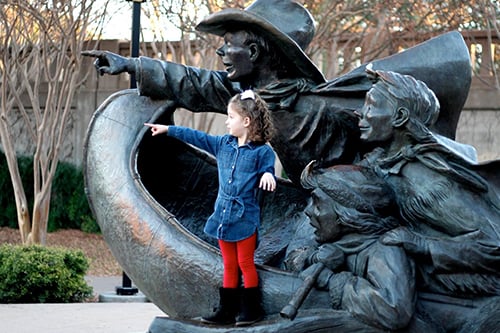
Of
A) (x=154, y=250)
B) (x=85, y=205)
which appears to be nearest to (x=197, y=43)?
(x=85, y=205)

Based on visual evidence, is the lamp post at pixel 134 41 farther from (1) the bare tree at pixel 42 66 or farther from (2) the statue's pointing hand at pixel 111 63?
(2) the statue's pointing hand at pixel 111 63

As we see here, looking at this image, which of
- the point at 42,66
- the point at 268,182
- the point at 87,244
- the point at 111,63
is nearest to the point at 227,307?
the point at 268,182

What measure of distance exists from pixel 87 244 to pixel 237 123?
12.3 meters

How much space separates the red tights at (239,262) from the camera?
4.25 meters

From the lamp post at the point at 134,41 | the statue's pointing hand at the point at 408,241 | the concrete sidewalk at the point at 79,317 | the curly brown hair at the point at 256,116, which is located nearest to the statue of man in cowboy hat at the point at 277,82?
the curly brown hair at the point at 256,116

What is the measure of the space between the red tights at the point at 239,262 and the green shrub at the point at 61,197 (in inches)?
501

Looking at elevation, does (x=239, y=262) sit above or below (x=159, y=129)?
below

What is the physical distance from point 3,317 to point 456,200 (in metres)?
5.23

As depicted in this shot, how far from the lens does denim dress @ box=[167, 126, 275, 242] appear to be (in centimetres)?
426

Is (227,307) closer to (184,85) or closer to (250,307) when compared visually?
(250,307)

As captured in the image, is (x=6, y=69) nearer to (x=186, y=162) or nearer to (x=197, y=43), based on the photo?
(x=197, y=43)

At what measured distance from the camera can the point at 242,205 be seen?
4.27 m

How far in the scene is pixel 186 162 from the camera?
551 centimetres

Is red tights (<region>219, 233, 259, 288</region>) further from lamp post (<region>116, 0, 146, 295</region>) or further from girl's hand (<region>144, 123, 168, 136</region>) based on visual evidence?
lamp post (<region>116, 0, 146, 295</region>)
